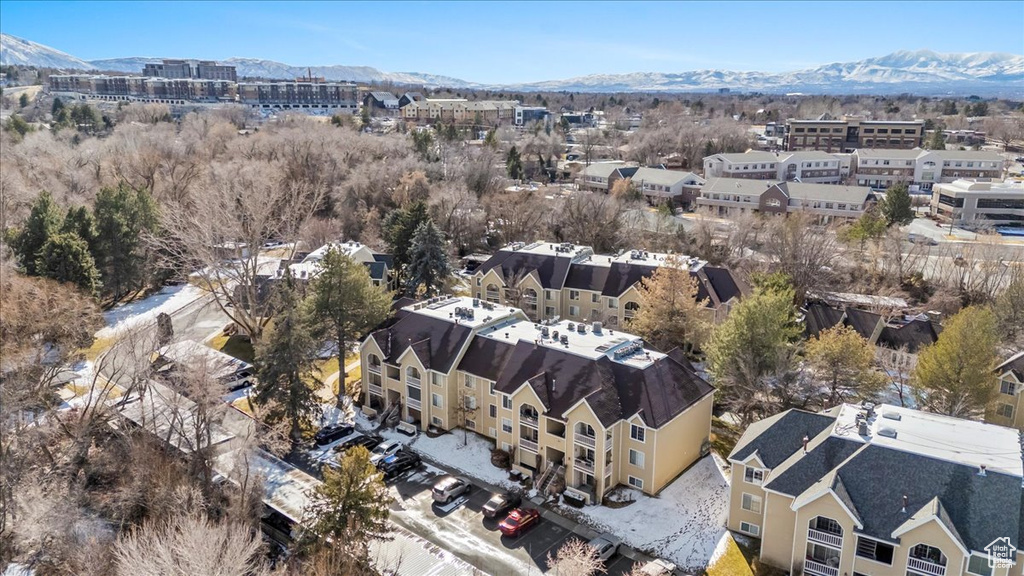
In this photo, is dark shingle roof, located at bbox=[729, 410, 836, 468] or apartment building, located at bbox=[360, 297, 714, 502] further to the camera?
apartment building, located at bbox=[360, 297, 714, 502]

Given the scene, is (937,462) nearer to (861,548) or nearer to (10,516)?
(861,548)

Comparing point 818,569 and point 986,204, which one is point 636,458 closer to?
point 818,569

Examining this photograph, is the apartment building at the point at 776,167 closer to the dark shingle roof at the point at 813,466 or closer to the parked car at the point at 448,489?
the dark shingle roof at the point at 813,466

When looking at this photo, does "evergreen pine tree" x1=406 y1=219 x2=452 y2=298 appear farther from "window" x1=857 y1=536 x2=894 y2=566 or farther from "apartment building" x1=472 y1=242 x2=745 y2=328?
"window" x1=857 y1=536 x2=894 y2=566

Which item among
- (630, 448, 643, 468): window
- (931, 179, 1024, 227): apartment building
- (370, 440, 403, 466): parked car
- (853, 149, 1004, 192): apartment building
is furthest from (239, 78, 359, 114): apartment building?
(630, 448, 643, 468): window

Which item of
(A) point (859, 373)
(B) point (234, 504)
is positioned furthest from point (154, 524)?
(A) point (859, 373)

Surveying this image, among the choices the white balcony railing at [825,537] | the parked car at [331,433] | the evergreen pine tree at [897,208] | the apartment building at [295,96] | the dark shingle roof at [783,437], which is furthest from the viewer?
the apartment building at [295,96]

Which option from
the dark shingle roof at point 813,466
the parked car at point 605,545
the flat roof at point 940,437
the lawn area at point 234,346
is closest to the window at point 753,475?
the dark shingle roof at point 813,466
